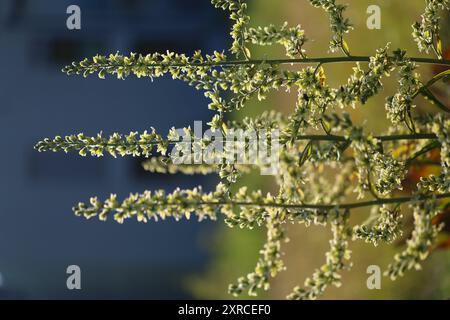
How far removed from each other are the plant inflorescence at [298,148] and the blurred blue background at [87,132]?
7.20m

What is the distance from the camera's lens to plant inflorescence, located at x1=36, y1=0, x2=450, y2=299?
7.20 ft

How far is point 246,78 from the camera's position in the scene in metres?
2.63

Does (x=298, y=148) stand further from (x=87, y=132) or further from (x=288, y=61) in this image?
(x=87, y=132)

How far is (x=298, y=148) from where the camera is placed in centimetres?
287

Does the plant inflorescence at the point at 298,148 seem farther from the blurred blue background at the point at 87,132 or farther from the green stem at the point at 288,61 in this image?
the blurred blue background at the point at 87,132

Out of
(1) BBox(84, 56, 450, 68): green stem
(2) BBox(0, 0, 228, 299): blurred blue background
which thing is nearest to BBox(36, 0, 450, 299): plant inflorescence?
(1) BBox(84, 56, 450, 68): green stem

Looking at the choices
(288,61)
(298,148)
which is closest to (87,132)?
(298,148)

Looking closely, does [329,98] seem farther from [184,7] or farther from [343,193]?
[184,7]

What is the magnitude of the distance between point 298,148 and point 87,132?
829 cm

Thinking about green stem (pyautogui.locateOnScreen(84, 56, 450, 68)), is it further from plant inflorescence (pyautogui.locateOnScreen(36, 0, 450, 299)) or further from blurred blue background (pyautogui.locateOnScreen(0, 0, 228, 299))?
blurred blue background (pyautogui.locateOnScreen(0, 0, 228, 299))

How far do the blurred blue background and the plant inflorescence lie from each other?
720cm

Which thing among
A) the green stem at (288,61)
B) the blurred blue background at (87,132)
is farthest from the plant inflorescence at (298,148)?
the blurred blue background at (87,132)
